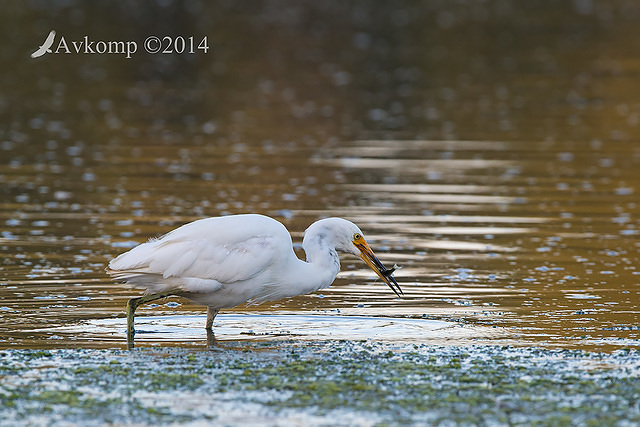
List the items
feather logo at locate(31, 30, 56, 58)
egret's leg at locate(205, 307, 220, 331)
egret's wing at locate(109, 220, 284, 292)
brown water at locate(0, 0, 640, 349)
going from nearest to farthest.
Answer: egret's wing at locate(109, 220, 284, 292) < egret's leg at locate(205, 307, 220, 331) < brown water at locate(0, 0, 640, 349) < feather logo at locate(31, 30, 56, 58)

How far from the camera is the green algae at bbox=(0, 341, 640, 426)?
7531mm

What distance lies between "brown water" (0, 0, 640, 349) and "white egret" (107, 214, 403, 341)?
0.68 metres

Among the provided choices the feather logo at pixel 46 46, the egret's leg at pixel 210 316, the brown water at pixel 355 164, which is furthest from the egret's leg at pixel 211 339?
the feather logo at pixel 46 46

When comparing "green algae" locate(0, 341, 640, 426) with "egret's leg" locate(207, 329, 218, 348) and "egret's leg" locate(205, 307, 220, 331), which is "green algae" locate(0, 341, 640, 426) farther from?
"egret's leg" locate(205, 307, 220, 331)

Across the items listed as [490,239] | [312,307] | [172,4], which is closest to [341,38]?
[172,4]

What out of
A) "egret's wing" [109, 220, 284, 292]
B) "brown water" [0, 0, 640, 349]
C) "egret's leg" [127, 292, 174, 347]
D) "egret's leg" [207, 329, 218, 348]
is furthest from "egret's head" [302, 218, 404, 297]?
"egret's leg" [127, 292, 174, 347]

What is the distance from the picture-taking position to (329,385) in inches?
323

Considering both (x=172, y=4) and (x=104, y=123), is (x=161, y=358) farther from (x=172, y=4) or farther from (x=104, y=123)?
(x=172, y=4)

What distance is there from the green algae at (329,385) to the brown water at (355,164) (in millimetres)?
971

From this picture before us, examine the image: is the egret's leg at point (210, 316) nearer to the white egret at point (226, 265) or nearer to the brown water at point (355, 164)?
the white egret at point (226, 265)

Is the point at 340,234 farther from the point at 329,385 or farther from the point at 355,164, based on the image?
the point at 355,164

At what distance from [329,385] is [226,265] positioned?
7.68 ft

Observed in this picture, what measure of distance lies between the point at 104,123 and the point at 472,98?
1020 centimetres

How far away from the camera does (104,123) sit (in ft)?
84.1
